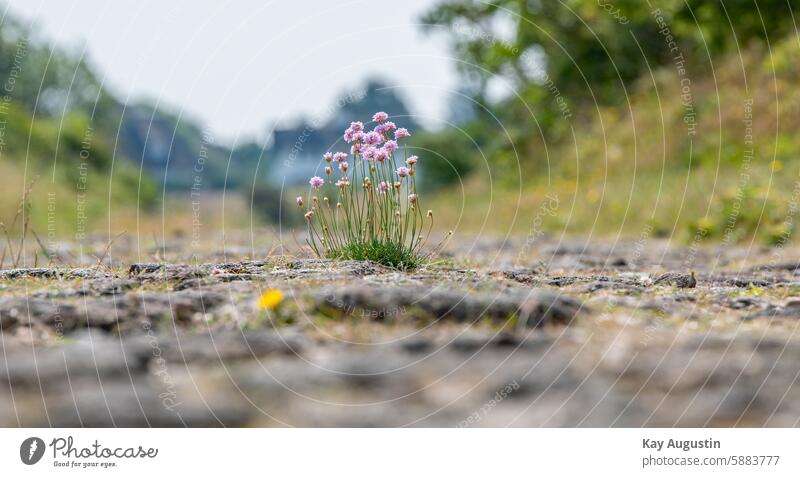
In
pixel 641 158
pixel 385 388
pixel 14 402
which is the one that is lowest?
pixel 14 402

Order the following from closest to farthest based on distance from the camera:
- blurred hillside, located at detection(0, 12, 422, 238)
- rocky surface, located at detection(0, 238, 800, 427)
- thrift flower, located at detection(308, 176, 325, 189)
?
rocky surface, located at detection(0, 238, 800, 427) → thrift flower, located at detection(308, 176, 325, 189) → blurred hillside, located at detection(0, 12, 422, 238)

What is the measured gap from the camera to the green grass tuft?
18.8 feet

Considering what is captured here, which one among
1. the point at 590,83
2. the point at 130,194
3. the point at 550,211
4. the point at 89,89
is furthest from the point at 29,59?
the point at 550,211

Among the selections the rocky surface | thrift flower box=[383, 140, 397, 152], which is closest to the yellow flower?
the rocky surface

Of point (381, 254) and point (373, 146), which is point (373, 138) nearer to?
point (373, 146)

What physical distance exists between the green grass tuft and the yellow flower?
168cm

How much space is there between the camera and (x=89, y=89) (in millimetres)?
53094

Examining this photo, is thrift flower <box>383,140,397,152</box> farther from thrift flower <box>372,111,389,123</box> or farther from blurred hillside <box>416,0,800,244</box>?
blurred hillside <box>416,0,800,244</box>

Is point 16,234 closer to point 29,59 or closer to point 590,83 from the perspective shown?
point 590,83

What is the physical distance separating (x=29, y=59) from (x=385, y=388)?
4863 cm

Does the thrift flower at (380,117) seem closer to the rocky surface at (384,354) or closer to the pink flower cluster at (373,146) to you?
the pink flower cluster at (373,146)

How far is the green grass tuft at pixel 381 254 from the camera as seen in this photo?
18.8ft

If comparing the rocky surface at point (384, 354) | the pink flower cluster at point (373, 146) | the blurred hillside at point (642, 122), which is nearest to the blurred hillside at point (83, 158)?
the pink flower cluster at point (373, 146)

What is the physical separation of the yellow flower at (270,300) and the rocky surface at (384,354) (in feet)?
0.12
